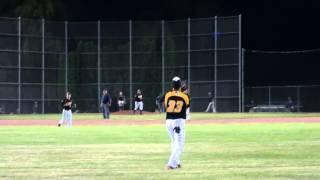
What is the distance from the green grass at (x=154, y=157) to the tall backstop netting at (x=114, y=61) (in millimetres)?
28867

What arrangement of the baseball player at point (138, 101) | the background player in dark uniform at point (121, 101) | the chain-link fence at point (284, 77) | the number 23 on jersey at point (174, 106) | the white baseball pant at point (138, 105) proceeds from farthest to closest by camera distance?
the chain-link fence at point (284, 77) → the background player in dark uniform at point (121, 101) → the white baseball pant at point (138, 105) → the baseball player at point (138, 101) → the number 23 on jersey at point (174, 106)

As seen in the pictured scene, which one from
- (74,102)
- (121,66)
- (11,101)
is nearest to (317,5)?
(121,66)

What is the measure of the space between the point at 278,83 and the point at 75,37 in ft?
55.8

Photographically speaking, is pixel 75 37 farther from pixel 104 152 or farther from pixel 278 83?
pixel 104 152

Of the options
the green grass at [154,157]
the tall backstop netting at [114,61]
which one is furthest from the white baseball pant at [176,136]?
the tall backstop netting at [114,61]

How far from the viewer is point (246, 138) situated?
26.3m

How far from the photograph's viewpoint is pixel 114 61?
2327 inches

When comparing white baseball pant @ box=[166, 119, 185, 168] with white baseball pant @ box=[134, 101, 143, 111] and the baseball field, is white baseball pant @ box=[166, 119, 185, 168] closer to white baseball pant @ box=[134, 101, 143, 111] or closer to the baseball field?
the baseball field

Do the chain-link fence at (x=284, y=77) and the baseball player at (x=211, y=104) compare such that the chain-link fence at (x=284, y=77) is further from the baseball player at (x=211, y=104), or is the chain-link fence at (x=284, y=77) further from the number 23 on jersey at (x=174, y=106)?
the number 23 on jersey at (x=174, y=106)

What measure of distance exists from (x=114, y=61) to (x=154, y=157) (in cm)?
4051

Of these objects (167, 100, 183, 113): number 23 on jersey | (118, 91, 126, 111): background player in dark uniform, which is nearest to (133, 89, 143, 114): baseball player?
(118, 91, 126, 111): background player in dark uniform

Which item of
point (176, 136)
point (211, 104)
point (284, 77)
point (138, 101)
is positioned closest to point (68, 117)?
point (138, 101)

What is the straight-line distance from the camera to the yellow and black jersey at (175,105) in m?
16.0

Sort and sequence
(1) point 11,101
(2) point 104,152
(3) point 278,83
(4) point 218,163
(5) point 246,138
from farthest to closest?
(3) point 278,83 → (1) point 11,101 → (5) point 246,138 → (2) point 104,152 → (4) point 218,163
